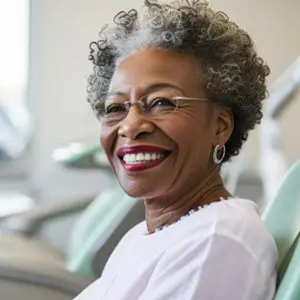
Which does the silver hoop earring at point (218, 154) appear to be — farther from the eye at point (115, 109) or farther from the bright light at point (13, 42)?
the bright light at point (13, 42)

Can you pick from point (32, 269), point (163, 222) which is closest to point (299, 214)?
point (163, 222)

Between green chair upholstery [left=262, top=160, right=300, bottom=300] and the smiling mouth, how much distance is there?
0.68 feet

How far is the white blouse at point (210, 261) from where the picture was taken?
0.84m

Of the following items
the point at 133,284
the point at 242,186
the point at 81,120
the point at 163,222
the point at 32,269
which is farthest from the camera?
the point at 81,120

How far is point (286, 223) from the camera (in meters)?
1.04

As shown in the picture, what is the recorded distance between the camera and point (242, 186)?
2.28 metres

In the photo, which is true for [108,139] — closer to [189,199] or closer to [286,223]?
[189,199]

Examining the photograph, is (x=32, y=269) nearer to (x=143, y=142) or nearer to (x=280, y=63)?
(x=143, y=142)

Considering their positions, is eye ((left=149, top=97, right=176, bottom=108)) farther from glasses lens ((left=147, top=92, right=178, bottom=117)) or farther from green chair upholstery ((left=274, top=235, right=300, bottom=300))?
green chair upholstery ((left=274, top=235, right=300, bottom=300))

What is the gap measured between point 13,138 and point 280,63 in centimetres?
98

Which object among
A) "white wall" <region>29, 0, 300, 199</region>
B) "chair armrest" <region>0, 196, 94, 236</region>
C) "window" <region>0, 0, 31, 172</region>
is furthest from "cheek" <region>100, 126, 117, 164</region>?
"window" <region>0, 0, 31, 172</region>

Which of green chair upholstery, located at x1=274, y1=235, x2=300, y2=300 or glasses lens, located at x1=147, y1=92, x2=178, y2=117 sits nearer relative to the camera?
green chair upholstery, located at x1=274, y1=235, x2=300, y2=300

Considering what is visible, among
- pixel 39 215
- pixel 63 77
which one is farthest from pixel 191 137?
pixel 63 77

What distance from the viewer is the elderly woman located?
904 millimetres
